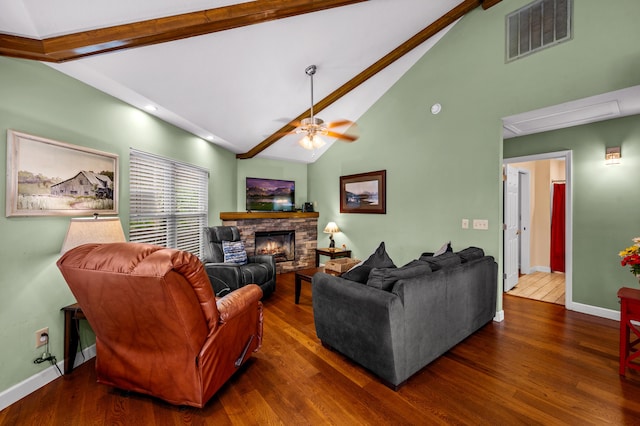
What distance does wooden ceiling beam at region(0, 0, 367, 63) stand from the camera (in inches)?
74.9

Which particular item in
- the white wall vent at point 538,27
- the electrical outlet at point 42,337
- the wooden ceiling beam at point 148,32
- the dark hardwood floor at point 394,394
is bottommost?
the dark hardwood floor at point 394,394

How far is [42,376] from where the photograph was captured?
2.10 metres

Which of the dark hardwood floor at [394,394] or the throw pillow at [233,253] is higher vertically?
the throw pillow at [233,253]

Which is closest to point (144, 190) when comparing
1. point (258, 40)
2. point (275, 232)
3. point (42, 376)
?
point (42, 376)

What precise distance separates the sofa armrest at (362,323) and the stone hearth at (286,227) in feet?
9.26

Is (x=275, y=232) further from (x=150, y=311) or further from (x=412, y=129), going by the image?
(x=150, y=311)

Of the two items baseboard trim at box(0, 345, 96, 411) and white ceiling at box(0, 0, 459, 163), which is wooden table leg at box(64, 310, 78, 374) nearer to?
baseboard trim at box(0, 345, 96, 411)

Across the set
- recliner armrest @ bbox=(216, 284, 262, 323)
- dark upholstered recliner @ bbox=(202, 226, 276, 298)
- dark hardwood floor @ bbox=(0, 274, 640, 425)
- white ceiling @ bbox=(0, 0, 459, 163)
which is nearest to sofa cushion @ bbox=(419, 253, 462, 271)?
dark hardwood floor @ bbox=(0, 274, 640, 425)

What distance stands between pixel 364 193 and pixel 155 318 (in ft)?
13.2

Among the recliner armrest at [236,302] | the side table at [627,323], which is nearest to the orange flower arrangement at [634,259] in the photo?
the side table at [627,323]

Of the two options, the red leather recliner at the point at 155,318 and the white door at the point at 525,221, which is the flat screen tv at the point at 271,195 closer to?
the red leather recliner at the point at 155,318

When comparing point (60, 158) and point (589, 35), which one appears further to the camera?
point (589, 35)

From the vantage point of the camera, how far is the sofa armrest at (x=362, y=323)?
2.01 metres

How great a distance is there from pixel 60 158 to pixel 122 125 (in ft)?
2.65
